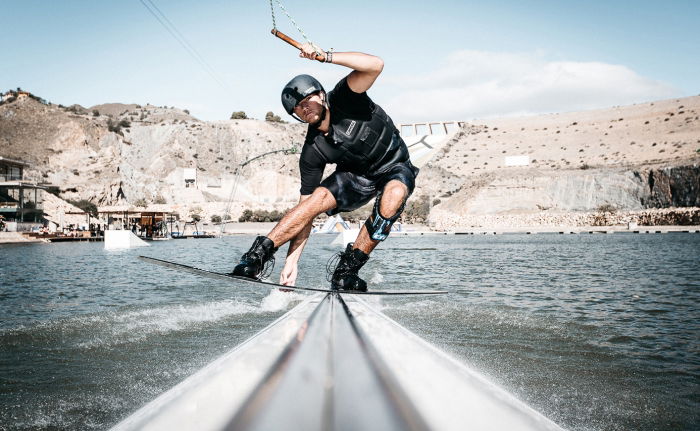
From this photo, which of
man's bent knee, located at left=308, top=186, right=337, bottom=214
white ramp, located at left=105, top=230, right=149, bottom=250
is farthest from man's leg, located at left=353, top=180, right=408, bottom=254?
white ramp, located at left=105, top=230, right=149, bottom=250

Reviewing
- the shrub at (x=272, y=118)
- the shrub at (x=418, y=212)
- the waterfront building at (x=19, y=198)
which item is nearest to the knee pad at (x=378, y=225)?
the waterfront building at (x=19, y=198)

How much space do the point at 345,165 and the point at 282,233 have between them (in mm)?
863

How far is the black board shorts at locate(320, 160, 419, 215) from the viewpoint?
14.1 ft

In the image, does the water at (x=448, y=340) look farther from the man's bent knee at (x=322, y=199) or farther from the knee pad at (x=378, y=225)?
the man's bent knee at (x=322, y=199)

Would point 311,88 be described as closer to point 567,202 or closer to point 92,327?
point 92,327

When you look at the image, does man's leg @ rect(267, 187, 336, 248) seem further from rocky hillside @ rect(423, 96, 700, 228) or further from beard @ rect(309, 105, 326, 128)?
rocky hillside @ rect(423, 96, 700, 228)

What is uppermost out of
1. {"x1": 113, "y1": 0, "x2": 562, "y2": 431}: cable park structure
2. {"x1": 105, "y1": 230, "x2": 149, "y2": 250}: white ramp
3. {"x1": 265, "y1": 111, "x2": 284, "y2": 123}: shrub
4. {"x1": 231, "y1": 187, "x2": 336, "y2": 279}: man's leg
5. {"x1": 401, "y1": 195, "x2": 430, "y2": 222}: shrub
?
{"x1": 265, "y1": 111, "x2": 284, "y2": 123}: shrub

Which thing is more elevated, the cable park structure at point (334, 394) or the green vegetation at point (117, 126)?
the green vegetation at point (117, 126)

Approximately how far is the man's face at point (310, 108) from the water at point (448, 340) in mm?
2206

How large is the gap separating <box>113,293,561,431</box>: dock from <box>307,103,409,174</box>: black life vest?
2790 mm

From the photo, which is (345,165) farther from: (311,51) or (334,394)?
(334,394)

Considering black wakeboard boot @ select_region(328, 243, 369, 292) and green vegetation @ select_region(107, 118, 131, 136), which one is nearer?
black wakeboard boot @ select_region(328, 243, 369, 292)

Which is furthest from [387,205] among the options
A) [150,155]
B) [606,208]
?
[150,155]

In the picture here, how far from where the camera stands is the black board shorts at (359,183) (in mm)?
4293
